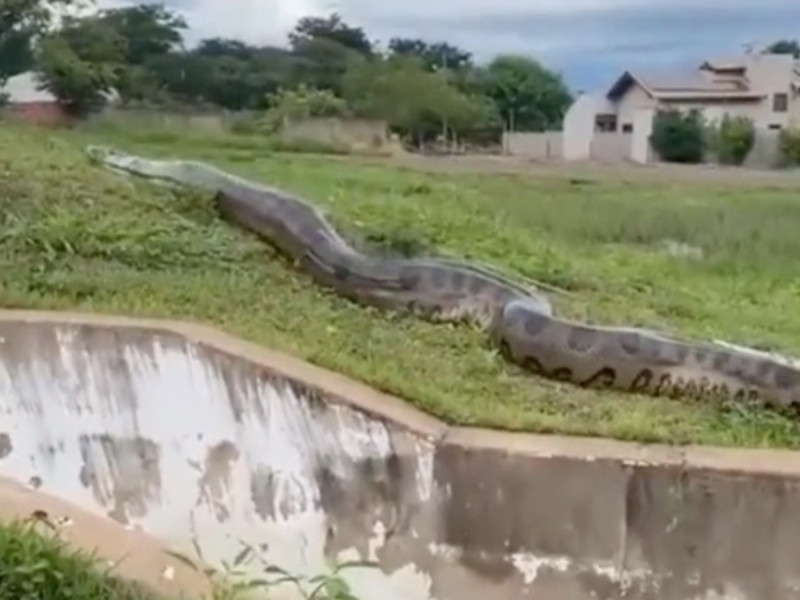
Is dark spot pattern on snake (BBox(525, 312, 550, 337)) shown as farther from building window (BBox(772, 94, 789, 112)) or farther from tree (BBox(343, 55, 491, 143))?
building window (BBox(772, 94, 789, 112))

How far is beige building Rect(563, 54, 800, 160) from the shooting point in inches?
456

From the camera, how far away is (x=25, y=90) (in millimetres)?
11062

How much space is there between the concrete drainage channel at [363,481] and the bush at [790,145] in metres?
7.98

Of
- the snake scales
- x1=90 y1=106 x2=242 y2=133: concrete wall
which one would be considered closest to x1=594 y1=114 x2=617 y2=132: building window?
x1=90 y1=106 x2=242 y2=133: concrete wall

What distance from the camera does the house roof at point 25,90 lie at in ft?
35.6

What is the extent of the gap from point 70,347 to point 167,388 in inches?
12.6

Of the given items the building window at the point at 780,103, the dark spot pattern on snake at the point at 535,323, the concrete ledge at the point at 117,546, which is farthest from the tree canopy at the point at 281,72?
the concrete ledge at the point at 117,546

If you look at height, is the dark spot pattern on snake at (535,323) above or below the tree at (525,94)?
below

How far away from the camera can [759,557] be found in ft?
12.4

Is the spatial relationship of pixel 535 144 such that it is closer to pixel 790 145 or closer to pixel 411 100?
pixel 411 100

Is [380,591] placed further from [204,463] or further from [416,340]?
[416,340]

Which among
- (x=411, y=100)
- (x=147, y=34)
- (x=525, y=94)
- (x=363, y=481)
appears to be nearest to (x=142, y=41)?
(x=147, y=34)

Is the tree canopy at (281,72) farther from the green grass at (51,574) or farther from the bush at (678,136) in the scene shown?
the green grass at (51,574)

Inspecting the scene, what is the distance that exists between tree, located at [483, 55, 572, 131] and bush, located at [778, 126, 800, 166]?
67.0 inches
